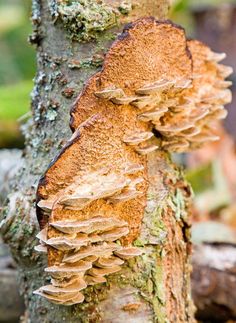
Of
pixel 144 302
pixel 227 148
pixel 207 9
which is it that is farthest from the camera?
pixel 207 9

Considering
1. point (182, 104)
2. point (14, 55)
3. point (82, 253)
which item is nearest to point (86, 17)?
point (182, 104)

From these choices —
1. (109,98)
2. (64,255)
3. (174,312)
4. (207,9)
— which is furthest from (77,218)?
(207,9)

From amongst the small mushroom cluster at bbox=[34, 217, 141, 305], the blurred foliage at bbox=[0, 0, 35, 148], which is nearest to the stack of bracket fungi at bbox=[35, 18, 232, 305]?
the small mushroom cluster at bbox=[34, 217, 141, 305]

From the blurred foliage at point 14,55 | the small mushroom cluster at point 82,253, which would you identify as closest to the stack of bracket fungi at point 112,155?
the small mushroom cluster at point 82,253

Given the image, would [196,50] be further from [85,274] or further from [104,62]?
[85,274]

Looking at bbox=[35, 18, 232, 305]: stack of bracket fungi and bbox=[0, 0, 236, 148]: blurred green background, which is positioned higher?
bbox=[0, 0, 236, 148]: blurred green background

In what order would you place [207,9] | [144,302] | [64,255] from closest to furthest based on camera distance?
1. [64,255]
2. [144,302]
3. [207,9]

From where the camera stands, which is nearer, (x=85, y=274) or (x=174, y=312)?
(x=85, y=274)

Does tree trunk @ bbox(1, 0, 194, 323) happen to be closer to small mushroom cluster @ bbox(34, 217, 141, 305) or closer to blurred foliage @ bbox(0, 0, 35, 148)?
small mushroom cluster @ bbox(34, 217, 141, 305)
